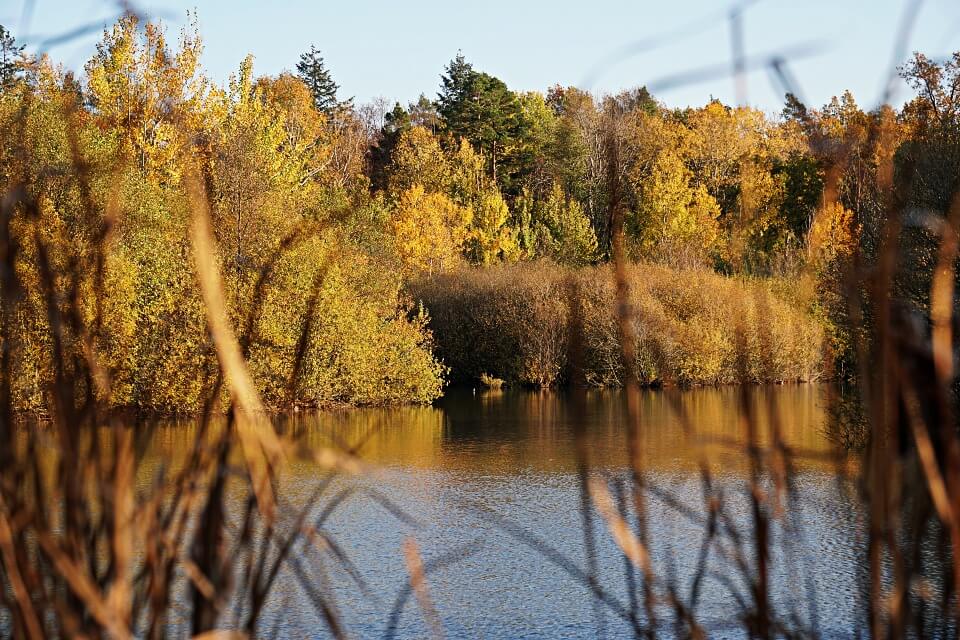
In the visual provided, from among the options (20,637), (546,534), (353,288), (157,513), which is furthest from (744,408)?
(353,288)

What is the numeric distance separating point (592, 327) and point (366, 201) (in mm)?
6504

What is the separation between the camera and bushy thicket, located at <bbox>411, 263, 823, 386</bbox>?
29.5 meters

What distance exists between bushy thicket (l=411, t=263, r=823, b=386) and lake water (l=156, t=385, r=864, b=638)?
669 cm

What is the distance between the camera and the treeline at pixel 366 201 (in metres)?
1.29

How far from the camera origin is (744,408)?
3.34ft

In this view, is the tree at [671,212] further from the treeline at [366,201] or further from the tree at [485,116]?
the tree at [485,116]

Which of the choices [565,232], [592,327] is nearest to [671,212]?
[565,232]

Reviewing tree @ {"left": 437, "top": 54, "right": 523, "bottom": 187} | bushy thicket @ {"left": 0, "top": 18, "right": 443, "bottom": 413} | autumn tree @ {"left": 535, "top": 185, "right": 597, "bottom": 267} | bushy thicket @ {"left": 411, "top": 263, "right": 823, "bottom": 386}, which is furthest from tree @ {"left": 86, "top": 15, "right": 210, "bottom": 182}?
tree @ {"left": 437, "top": 54, "right": 523, "bottom": 187}

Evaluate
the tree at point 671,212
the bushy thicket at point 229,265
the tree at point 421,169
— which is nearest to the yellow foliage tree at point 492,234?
the tree at point 421,169

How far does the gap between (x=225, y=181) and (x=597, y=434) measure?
31.7ft

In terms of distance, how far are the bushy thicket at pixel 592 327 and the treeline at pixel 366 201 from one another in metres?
1.01

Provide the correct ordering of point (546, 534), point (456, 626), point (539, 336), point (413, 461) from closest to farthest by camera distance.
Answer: point (456, 626)
point (546, 534)
point (413, 461)
point (539, 336)

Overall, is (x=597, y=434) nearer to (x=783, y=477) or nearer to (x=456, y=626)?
(x=456, y=626)

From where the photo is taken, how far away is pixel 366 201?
95.3 ft
